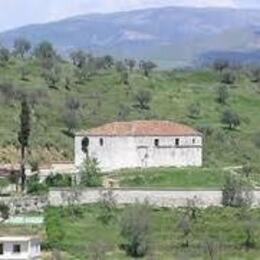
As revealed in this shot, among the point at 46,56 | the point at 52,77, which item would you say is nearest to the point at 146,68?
the point at 46,56

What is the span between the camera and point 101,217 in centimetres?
7494

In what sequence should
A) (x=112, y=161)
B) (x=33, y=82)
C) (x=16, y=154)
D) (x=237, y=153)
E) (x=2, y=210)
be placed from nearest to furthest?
1. (x=2, y=210)
2. (x=112, y=161)
3. (x=16, y=154)
4. (x=237, y=153)
5. (x=33, y=82)

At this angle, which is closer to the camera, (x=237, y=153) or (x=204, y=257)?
(x=204, y=257)

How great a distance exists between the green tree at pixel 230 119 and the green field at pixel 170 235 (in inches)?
1767

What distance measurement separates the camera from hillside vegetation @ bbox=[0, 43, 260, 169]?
10881 centimetres

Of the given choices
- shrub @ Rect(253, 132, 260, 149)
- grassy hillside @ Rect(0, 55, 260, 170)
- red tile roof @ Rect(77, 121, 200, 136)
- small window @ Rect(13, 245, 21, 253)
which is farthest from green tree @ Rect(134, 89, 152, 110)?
small window @ Rect(13, 245, 21, 253)

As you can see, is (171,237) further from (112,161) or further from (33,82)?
(33,82)

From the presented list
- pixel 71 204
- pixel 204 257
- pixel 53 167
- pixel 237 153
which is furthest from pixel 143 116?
pixel 204 257

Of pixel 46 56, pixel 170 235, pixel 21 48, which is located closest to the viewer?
pixel 170 235

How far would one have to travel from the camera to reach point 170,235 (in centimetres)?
7219

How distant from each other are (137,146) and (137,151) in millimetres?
362

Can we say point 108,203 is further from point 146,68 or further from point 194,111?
point 146,68

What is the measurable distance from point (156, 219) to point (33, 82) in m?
57.3

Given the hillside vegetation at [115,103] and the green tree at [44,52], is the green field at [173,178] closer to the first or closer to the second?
the hillside vegetation at [115,103]
